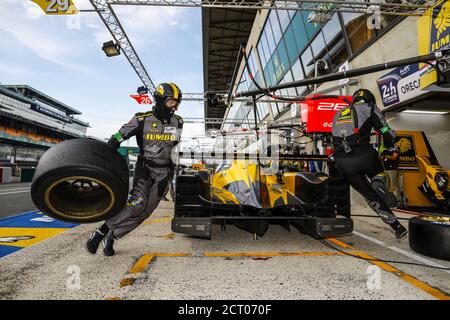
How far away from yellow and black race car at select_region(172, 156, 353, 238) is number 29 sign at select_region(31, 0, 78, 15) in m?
7.20

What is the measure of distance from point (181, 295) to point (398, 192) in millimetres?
7063

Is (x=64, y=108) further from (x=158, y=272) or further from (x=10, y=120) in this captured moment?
(x=158, y=272)

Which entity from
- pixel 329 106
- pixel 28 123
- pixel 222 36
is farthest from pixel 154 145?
pixel 28 123

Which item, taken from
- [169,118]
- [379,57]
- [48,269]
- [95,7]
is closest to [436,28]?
[379,57]

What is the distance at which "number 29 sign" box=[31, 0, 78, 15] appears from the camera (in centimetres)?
755

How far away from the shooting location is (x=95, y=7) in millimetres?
9648

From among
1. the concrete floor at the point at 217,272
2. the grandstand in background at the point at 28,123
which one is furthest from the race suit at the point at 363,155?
the grandstand in background at the point at 28,123

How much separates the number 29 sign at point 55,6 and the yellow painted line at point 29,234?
6.17 meters

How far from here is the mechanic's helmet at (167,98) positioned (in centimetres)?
322

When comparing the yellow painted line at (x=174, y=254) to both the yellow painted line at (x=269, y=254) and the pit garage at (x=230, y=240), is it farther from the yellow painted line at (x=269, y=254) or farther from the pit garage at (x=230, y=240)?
the yellow painted line at (x=269, y=254)

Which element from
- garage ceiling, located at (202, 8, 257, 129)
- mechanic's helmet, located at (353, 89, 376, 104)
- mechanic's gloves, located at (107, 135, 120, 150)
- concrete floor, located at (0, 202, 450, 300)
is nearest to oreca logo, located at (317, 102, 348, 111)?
mechanic's helmet, located at (353, 89, 376, 104)

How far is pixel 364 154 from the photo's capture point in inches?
134

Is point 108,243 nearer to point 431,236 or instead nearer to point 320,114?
point 431,236

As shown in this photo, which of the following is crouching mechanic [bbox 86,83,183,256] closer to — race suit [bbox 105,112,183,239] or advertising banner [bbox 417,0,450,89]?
race suit [bbox 105,112,183,239]
